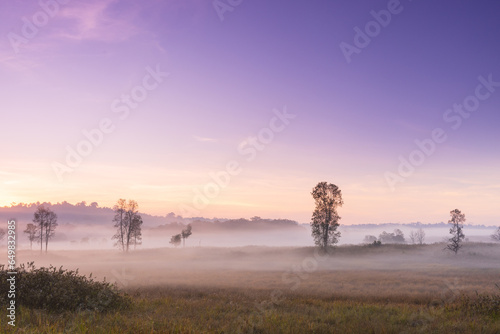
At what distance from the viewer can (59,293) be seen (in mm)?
12492

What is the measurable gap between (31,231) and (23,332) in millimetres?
102896

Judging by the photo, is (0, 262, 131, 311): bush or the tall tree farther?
the tall tree

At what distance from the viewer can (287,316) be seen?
11.8 metres

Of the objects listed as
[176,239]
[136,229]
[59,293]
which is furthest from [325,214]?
[176,239]

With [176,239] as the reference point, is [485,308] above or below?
above

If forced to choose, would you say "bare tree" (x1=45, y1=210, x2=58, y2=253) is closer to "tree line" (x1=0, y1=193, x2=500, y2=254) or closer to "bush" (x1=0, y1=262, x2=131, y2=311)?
"tree line" (x1=0, y1=193, x2=500, y2=254)

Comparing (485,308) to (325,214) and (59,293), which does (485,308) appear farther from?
(325,214)

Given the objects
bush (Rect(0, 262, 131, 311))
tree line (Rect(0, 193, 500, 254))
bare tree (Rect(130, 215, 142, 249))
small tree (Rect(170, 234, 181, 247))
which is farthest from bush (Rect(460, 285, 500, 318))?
small tree (Rect(170, 234, 181, 247))

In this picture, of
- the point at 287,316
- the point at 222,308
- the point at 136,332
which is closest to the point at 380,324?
the point at 287,316

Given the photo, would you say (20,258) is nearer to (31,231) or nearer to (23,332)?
(31,231)

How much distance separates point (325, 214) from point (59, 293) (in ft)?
189

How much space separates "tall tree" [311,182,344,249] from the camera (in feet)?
215

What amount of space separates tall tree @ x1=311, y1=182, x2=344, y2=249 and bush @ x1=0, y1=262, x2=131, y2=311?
181ft

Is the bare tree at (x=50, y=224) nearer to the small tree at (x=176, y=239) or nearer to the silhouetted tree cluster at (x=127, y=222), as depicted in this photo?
the silhouetted tree cluster at (x=127, y=222)
